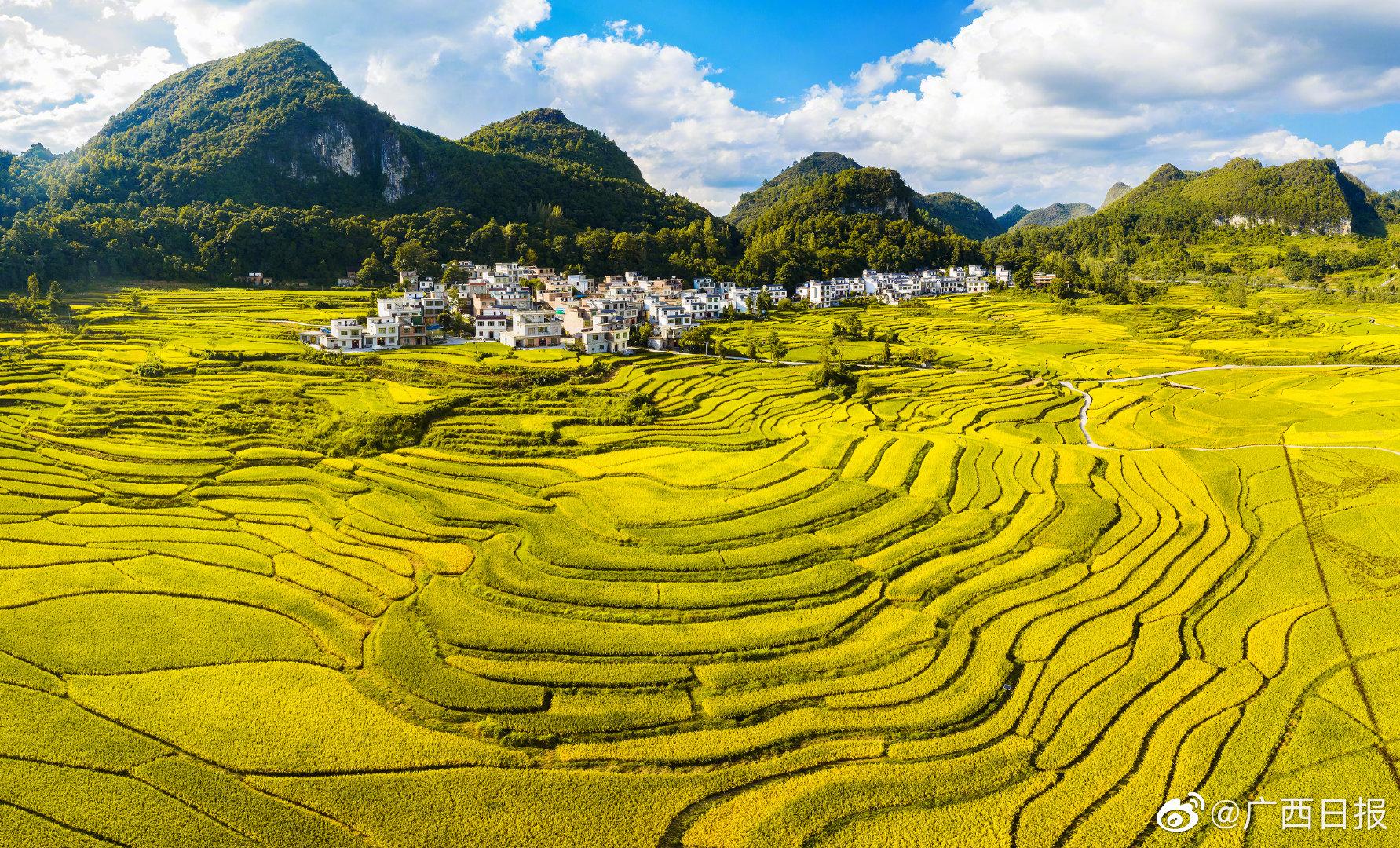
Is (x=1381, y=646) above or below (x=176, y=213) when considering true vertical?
below

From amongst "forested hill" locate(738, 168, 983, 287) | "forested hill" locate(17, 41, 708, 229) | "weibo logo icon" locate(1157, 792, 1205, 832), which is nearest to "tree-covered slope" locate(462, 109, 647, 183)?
"forested hill" locate(17, 41, 708, 229)

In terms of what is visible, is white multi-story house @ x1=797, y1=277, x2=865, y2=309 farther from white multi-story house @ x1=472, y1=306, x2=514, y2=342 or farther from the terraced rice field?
the terraced rice field

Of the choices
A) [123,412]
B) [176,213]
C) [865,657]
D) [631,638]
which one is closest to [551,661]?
[631,638]

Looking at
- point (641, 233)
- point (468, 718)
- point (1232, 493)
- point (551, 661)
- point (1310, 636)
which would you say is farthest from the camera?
point (641, 233)

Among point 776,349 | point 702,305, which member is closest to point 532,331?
point 776,349

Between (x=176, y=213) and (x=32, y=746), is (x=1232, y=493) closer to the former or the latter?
(x=32, y=746)

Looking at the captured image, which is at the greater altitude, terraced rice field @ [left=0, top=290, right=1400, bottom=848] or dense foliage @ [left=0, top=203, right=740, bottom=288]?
dense foliage @ [left=0, top=203, right=740, bottom=288]
